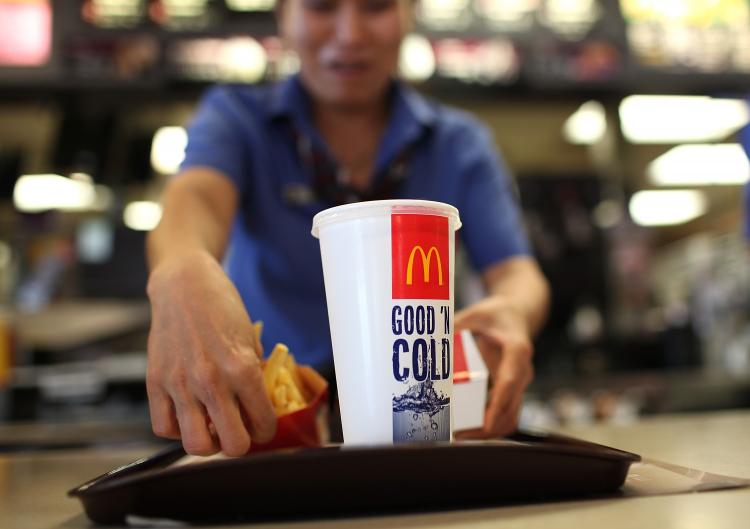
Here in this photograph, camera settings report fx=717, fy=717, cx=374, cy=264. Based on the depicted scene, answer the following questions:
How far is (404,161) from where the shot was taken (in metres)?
1.34

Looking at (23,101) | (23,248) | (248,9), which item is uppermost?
(248,9)

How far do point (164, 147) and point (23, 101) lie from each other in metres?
0.96

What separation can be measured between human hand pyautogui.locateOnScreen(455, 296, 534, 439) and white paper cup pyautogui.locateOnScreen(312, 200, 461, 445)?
0.21 m

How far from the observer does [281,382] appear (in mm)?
729

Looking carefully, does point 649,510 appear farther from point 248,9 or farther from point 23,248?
point 23,248

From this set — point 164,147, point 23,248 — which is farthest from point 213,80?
point 23,248

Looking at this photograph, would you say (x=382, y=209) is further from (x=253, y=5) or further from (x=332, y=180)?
(x=253, y=5)

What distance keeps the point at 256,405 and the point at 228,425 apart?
3 centimetres

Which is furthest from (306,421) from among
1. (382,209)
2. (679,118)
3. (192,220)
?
(679,118)

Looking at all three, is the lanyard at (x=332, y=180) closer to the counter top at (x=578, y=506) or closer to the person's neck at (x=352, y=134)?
the person's neck at (x=352, y=134)

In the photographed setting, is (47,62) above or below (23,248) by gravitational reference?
above

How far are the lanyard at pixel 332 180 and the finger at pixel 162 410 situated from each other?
2.25 ft

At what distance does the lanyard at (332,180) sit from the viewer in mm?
1293

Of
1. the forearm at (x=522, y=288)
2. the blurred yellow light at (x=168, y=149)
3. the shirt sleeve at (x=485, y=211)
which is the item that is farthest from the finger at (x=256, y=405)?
the blurred yellow light at (x=168, y=149)
